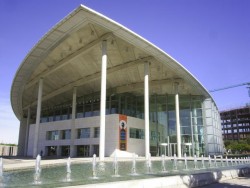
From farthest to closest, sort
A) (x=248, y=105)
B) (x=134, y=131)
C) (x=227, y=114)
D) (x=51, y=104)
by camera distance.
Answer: (x=227, y=114)
(x=248, y=105)
(x=51, y=104)
(x=134, y=131)

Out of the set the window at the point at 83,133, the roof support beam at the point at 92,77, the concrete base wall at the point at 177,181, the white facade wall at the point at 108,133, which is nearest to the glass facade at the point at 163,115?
the window at the point at 83,133

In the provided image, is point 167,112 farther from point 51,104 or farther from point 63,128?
point 51,104

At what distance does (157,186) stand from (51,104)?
41.2 metres

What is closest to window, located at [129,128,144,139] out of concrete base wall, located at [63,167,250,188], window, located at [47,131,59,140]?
window, located at [47,131,59,140]

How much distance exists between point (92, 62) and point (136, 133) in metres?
11.3

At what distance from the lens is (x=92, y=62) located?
27.8 m

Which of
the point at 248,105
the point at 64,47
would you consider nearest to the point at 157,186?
the point at 64,47

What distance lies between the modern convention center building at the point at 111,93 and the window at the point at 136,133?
0.44ft

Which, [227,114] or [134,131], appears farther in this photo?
[227,114]

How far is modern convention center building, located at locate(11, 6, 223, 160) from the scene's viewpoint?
22.4 meters

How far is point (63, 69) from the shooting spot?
30203mm

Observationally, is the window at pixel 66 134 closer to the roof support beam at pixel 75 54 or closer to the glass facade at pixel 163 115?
the glass facade at pixel 163 115

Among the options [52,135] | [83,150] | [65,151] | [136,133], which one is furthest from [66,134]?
[136,133]

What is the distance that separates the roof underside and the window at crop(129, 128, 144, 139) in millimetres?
5492
